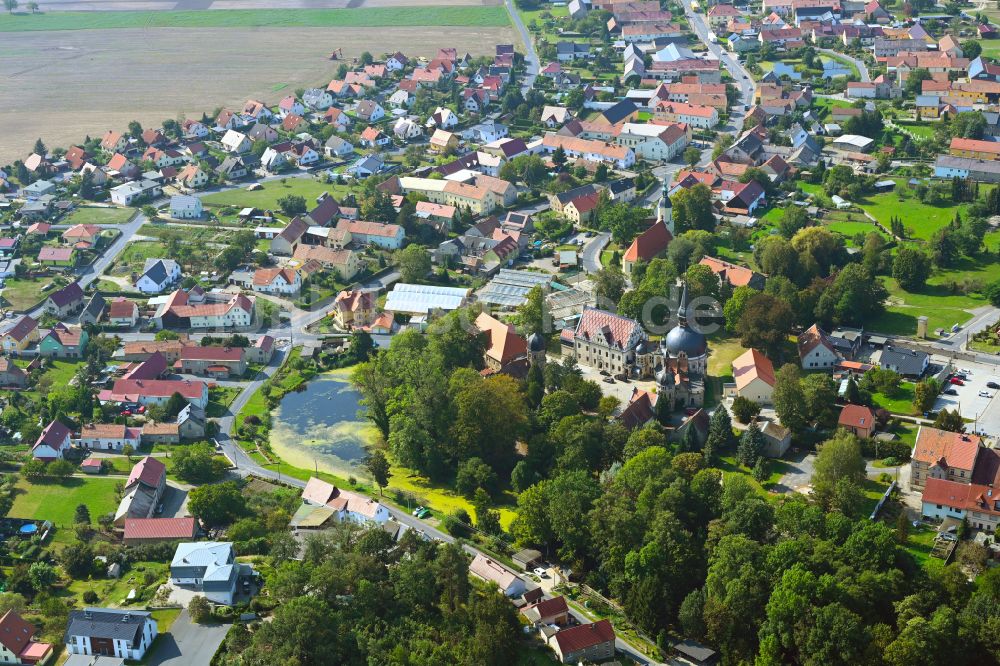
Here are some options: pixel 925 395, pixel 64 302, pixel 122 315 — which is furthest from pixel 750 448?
pixel 64 302

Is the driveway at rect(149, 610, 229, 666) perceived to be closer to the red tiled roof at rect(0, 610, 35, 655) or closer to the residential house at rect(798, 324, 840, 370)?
the red tiled roof at rect(0, 610, 35, 655)

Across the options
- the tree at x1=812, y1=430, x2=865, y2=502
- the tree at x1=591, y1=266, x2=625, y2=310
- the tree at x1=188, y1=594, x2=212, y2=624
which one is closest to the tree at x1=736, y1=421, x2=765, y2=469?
the tree at x1=812, y1=430, x2=865, y2=502

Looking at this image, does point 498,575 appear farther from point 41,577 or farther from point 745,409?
point 41,577

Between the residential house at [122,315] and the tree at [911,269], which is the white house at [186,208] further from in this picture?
the tree at [911,269]

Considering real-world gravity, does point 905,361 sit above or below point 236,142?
below

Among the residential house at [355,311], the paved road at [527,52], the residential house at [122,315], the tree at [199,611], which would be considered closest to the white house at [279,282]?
the residential house at [355,311]
